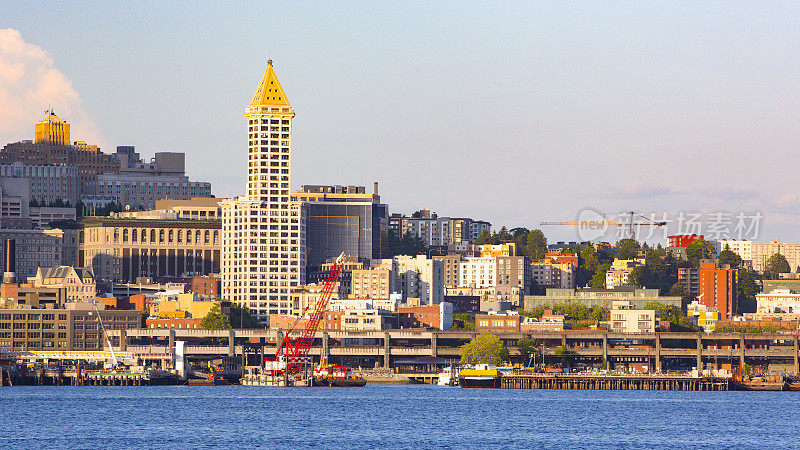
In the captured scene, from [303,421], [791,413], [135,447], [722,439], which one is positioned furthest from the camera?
[791,413]

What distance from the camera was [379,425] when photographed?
16875 cm

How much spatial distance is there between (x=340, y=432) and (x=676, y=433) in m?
28.7

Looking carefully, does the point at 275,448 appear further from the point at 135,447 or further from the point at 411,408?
the point at 411,408

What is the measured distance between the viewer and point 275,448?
14662cm

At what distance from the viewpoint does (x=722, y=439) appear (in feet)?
523

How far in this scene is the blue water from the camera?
15225cm

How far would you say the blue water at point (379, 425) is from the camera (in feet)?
500

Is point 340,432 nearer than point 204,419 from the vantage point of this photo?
Yes

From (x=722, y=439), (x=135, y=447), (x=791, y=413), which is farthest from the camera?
(x=791, y=413)

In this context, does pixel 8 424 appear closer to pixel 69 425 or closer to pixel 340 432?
pixel 69 425

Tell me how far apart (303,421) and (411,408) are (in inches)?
890

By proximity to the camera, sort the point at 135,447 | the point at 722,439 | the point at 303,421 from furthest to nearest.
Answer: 1. the point at 303,421
2. the point at 722,439
3. the point at 135,447

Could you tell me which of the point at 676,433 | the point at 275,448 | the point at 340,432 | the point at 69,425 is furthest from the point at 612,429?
the point at 69,425

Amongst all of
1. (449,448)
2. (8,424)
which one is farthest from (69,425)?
(449,448)
